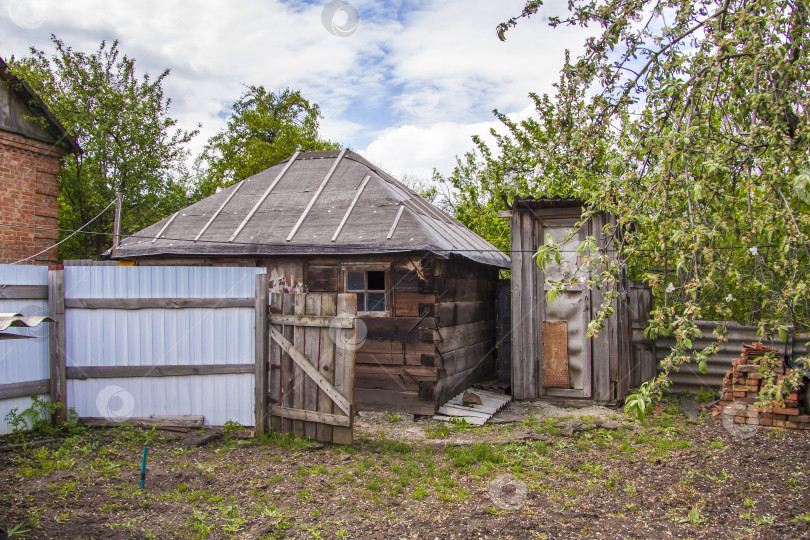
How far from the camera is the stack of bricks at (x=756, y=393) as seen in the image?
295 inches

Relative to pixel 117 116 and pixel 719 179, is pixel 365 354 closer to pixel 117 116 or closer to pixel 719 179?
pixel 719 179

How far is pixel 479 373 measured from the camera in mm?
11602

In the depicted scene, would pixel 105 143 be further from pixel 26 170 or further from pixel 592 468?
pixel 592 468

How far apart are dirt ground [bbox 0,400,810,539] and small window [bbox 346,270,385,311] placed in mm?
2281

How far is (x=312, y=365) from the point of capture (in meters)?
6.50

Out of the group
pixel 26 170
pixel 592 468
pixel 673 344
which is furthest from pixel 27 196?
pixel 673 344

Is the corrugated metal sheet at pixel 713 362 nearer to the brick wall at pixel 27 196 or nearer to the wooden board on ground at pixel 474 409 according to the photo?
the wooden board on ground at pixel 474 409

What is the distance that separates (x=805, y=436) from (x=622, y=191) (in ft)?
18.7

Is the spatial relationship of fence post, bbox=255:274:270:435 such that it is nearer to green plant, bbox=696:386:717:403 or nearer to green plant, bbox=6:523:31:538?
green plant, bbox=6:523:31:538

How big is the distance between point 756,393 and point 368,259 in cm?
611

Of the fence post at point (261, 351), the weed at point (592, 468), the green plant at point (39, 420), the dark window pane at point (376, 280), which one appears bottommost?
the weed at point (592, 468)

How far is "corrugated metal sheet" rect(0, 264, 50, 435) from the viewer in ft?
19.8

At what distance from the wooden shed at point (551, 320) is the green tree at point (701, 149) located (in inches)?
196

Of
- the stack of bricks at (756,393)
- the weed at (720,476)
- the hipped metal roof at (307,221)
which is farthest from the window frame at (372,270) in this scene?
the stack of bricks at (756,393)
